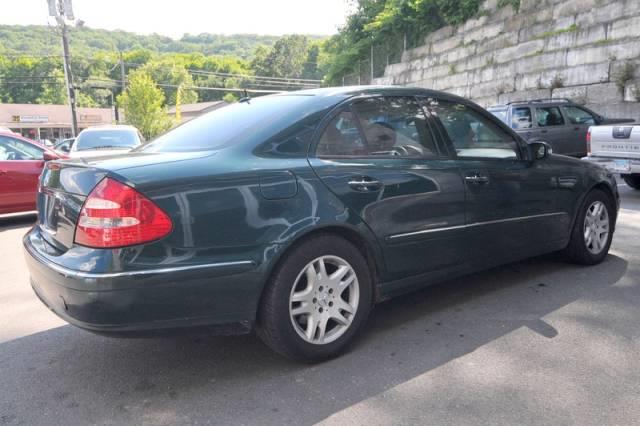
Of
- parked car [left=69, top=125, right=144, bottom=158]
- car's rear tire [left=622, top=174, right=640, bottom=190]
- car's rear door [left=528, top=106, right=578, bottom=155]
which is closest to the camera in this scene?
car's rear tire [left=622, top=174, right=640, bottom=190]

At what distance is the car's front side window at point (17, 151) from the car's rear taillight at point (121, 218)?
658cm

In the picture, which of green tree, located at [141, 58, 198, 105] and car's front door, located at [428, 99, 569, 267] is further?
green tree, located at [141, 58, 198, 105]

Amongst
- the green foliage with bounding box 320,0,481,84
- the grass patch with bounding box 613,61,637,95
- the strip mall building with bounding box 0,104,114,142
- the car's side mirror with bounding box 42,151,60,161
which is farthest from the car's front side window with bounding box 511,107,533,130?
the strip mall building with bounding box 0,104,114,142

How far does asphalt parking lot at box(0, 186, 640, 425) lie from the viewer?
8.47 feet

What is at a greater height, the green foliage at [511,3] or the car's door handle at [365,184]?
the green foliage at [511,3]

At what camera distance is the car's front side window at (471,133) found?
386 centimetres

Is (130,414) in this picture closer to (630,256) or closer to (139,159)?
(139,159)

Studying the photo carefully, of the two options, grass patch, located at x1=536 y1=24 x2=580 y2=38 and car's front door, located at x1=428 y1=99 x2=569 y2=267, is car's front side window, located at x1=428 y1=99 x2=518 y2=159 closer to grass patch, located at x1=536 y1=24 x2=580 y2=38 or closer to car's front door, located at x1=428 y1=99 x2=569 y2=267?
car's front door, located at x1=428 y1=99 x2=569 y2=267

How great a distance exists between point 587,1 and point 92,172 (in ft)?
67.3

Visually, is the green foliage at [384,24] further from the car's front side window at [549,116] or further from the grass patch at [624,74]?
the car's front side window at [549,116]

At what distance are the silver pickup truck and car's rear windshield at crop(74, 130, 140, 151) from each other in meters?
8.54

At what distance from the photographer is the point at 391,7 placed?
30922 millimetres

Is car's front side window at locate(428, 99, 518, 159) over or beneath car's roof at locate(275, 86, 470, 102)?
beneath

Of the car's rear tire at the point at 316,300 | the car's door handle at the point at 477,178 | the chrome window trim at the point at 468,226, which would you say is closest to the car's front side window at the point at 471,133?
the car's door handle at the point at 477,178
